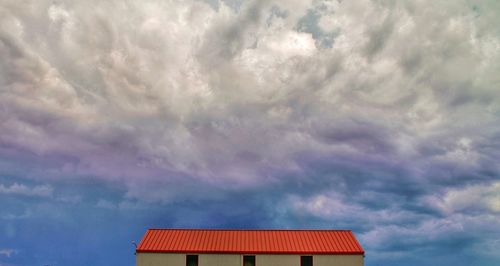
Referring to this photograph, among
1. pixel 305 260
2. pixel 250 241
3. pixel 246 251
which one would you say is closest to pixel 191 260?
pixel 246 251

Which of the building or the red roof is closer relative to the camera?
the building

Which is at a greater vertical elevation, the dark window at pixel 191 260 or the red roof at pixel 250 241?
the red roof at pixel 250 241

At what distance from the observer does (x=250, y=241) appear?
2315 inches

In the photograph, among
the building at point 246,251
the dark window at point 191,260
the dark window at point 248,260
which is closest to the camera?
the building at point 246,251

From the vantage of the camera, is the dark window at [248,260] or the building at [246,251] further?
the dark window at [248,260]

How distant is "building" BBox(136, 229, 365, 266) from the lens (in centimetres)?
5703

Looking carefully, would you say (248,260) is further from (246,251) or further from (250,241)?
(250,241)

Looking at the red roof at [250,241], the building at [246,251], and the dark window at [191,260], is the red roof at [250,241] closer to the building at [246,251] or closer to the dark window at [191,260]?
the building at [246,251]

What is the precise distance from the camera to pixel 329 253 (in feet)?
187

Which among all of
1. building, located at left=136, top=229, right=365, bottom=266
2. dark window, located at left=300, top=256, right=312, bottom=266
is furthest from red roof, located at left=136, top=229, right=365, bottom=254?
dark window, located at left=300, top=256, right=312, bottom=266

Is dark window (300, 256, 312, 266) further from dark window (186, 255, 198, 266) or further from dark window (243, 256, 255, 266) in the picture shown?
dark window (186, 255, 198, 266)

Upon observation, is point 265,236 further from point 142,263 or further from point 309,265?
point 142,263

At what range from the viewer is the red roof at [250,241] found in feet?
188

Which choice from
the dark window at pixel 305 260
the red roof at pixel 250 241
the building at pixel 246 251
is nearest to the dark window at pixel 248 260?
the building at pixel 246 251
